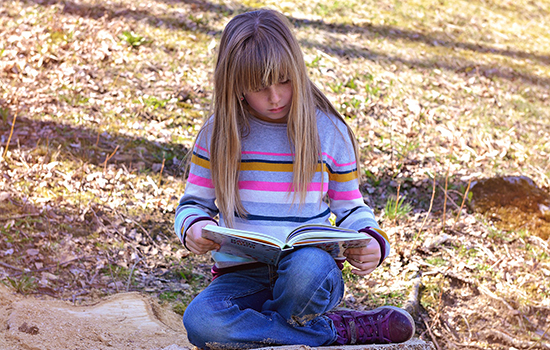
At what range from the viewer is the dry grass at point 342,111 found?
3297 mm

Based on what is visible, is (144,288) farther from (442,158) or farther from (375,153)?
(442,158)

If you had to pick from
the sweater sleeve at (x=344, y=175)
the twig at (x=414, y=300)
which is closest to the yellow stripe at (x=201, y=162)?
the sweater sleeve at (x=344, y=175)

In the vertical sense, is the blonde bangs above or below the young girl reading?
above

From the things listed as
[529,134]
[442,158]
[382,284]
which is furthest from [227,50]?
[529,134]

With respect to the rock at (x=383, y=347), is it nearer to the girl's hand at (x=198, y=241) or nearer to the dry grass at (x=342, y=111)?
the girl's hand at (x=198, y=241)

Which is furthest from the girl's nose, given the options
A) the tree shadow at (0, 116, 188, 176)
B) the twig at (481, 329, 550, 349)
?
the tree shadow at (0, 116, 188, 176)

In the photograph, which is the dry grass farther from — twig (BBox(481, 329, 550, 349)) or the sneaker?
the sneaker

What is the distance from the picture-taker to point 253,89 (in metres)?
2.20

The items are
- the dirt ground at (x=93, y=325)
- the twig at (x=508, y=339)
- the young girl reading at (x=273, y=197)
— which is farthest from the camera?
the twig at (x=508, y=339)

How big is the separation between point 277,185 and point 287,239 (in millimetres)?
465

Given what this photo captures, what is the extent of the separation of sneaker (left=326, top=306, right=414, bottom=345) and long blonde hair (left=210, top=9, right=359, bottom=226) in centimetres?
66

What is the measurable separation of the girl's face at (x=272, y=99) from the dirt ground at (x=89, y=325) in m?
1.21

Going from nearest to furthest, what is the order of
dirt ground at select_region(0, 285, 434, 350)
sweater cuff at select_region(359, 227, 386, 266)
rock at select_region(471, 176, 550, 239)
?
sweater cuff at select_region(359, 227, 386, 266)
dirt ground at select_region(0, 285, 434, 350)
rock at select_region(471, 176, 550, 239)

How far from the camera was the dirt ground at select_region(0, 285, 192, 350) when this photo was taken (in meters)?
2.40
